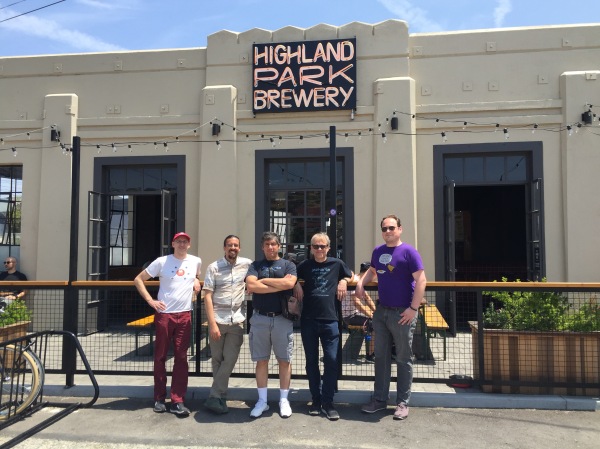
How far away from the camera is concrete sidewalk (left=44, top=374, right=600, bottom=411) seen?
4625mm

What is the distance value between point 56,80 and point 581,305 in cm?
952

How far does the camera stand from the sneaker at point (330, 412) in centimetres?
436

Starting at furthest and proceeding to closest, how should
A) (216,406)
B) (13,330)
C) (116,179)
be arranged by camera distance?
(116,179)
(13,330)
(216,406)

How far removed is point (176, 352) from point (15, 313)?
281 centimetres

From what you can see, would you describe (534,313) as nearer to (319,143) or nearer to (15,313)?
(319,143)

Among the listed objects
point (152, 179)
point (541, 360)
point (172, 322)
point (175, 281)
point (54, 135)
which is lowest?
point (541, 360)

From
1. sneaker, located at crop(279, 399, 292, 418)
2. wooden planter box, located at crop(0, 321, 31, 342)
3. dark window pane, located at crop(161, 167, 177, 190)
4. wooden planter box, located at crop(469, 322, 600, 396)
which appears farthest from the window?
wooden planter box, located at crop(469, 322, 600, 396)

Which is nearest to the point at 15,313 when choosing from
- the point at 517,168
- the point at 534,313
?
the point at 534,313

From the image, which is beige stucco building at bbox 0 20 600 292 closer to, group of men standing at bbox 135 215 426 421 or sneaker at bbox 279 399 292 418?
group of men standing at bbox 135 215 426 421

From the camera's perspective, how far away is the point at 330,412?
14.4 feet

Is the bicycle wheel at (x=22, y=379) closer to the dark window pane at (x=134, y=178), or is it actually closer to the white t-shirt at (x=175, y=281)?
the white t-shirt at (x=175, y=281)

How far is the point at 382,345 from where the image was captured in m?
4.56

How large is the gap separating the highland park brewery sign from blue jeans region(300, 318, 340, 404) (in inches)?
198

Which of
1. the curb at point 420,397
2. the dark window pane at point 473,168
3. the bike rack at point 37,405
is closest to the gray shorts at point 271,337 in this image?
the curb at point 420,397
